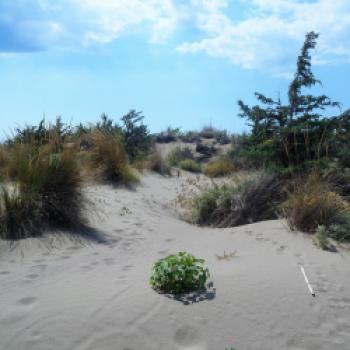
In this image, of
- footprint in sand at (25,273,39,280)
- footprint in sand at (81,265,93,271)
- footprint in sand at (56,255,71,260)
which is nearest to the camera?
footprint in sand at (25,273,39,280)

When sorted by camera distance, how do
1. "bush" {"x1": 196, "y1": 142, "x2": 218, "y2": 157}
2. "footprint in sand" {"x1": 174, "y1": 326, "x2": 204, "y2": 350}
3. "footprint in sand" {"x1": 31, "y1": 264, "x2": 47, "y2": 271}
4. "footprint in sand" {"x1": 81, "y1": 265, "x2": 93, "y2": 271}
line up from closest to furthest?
"footprint in sand" {"x1": 174, "y1": 326, "x2": 204, "y2": 350}, "footprint in sand" {"x1": 31, "y1": 264, "x2": 47, "y2": 271}, "footprint in sand" {"x1": 81, "y1": 265, "x2": 93, "y2": 271}, "bush" {"x1": 196, "y1": 142, "x2": 218, "y2": 157}

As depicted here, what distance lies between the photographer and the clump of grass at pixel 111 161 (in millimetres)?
10320

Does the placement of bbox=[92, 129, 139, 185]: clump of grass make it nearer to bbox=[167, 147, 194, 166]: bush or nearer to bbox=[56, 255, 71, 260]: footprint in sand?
bbox=[56, 255, 71, 260]: footprint in sand

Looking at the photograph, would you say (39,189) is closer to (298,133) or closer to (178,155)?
(298,133)

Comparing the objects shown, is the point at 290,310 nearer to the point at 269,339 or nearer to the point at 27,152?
the point at 269,339

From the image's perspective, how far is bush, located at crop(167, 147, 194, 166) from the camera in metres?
17.2

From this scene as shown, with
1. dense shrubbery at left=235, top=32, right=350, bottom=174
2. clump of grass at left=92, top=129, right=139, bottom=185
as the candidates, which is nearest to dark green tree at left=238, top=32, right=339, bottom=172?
dense shrubbery at left=235, top=32, right=350, bottom=174

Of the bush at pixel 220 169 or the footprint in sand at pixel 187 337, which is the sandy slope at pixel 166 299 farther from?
the bush at pixel 220 169

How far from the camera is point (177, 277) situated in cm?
401

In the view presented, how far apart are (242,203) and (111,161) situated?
385 centimetres

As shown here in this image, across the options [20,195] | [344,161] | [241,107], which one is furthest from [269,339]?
[241,107]

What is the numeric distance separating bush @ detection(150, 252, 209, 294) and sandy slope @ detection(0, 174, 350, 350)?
5.2 inches

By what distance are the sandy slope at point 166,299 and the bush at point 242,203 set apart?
139cm

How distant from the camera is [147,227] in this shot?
7234 mm
